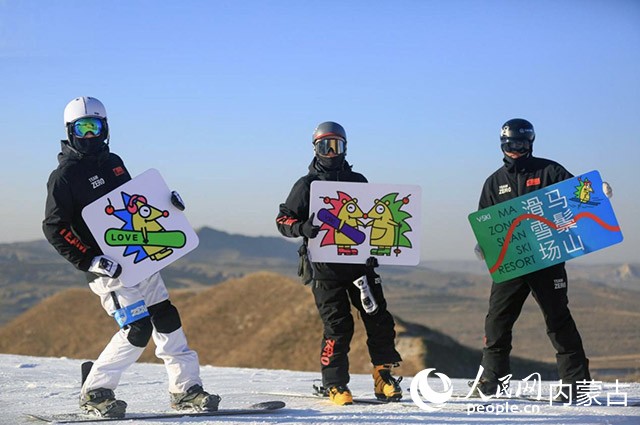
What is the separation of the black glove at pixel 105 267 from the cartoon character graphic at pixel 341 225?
5.81 feet

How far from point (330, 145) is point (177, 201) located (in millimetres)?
1421

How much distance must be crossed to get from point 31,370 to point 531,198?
670cm

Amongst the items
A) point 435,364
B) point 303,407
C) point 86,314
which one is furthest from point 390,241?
point 86,314

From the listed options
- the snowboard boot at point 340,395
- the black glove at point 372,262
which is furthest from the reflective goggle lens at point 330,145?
the snowboard boot at point 340,395

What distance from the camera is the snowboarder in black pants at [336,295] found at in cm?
728

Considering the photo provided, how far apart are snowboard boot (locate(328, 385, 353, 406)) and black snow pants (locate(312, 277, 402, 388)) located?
4cm

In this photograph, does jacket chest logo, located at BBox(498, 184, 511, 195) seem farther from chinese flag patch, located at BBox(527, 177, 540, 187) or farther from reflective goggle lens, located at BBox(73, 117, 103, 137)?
reflective goggle lens, located at BBox(73, 117, 103, 137)

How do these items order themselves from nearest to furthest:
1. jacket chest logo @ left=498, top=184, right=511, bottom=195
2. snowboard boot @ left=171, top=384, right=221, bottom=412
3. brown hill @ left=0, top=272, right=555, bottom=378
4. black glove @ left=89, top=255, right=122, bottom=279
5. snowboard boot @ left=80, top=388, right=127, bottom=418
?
black glove @ left=89, top=255, right=122, bottom=279 < snowboard boot @ left=80, top=388, right=127, bottom=418 < snowboard boot @ left=171, top=384, right=221, bottom=412 < jacket chest logo @ left=498, top=184, right=511, bottom=195 < brown hill @ left=0, top=272, right=555, bottom=378

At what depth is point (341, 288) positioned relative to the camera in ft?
24.0

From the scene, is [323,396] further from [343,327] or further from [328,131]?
[328,131]

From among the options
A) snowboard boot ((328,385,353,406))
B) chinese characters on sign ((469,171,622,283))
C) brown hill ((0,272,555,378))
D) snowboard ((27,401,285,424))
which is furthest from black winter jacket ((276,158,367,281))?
brown hill ((0,272,555,378))

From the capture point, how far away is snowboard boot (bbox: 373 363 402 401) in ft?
24.2

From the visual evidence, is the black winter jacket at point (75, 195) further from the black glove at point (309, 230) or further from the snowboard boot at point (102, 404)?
the black glove at point (309, 230)

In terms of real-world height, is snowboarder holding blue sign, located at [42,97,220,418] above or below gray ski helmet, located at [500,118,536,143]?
below
